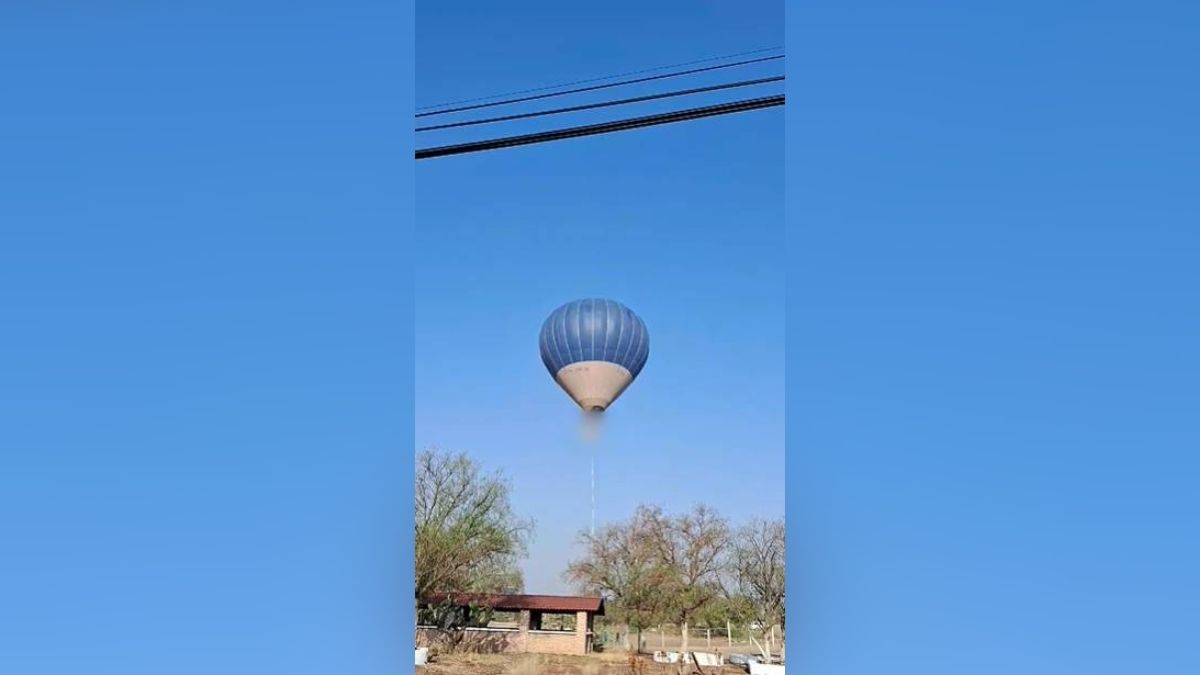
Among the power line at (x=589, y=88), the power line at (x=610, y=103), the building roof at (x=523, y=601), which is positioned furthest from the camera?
the building roof at (x=523, y=601)

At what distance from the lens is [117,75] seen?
2.69 metres

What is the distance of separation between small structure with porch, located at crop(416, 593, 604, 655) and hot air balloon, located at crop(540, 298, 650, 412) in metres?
0.94

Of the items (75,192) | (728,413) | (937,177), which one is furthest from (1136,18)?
(75,192)

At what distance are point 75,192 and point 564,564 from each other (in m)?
1.94

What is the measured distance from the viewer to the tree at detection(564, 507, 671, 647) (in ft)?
12.3

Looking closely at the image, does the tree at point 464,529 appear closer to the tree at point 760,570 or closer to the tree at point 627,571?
the tree at point 627,571

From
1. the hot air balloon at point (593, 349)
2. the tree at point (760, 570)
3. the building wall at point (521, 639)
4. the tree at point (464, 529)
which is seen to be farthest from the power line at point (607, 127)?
the building wall at point (521, 639)

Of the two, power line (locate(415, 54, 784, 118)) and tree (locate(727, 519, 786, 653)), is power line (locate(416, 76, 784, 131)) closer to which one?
power line (locate(415, 54, 784, 118))

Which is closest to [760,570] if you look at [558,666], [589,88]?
[558,666]

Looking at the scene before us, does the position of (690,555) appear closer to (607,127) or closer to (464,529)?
(464,529)

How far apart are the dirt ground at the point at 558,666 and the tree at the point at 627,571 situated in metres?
0.11

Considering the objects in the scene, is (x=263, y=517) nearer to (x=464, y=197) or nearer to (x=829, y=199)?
(x=464, y=197)

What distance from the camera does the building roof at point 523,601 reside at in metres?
4.10

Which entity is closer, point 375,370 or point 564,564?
point 375,370
